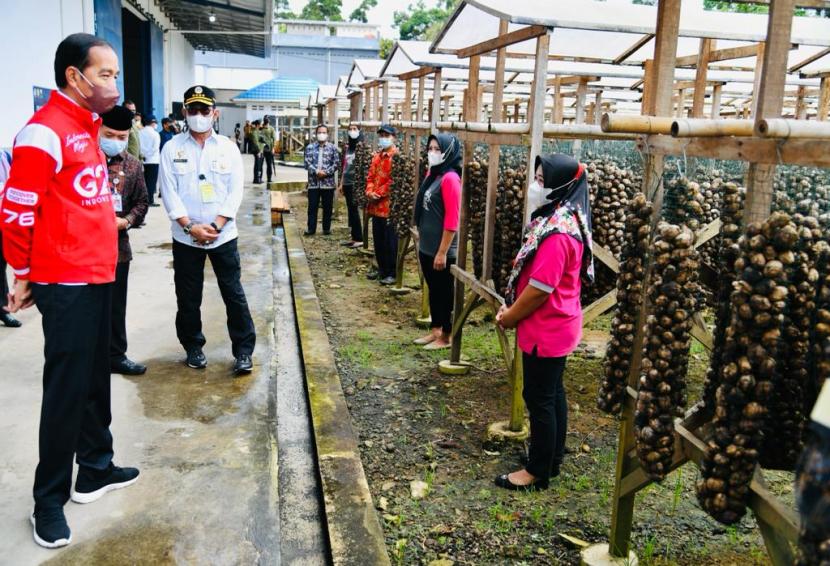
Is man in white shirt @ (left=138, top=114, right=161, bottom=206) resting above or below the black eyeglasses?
below

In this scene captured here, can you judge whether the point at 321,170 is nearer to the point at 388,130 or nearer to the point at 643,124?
the point at 388,130

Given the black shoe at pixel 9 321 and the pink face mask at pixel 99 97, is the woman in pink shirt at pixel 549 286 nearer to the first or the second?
the pink face mask at pixel 99 97

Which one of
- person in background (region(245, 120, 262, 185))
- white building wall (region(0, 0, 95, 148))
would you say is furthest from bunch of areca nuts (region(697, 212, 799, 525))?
person in background (region(245, 120, 262, 185))

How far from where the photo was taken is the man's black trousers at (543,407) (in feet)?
12.4

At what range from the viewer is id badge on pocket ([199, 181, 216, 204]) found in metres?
5.20

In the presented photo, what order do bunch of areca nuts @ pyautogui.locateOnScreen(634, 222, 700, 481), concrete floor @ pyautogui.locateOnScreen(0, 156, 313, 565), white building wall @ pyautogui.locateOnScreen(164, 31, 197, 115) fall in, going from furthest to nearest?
white building wall @ pyautogui.locateOnScreen(164, 31, 197, 115) < concrete floor @ pyautogui.locateOnScreen(0, 156, 313, 565) < bunch of areca nuts @ pyautogui.locateOnScreen(634, 222, 700, 481)

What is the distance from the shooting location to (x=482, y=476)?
420cm

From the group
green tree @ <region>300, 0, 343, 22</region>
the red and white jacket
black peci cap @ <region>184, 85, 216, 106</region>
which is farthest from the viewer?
green tree @ <region>300, 0, 343, 22</region>

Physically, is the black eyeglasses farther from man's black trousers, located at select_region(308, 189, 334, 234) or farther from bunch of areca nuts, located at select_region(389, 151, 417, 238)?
man's black trousers, located at select_region(308, 189, 334, 234)

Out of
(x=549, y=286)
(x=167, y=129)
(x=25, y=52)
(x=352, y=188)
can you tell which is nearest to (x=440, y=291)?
(x=549, y=286)

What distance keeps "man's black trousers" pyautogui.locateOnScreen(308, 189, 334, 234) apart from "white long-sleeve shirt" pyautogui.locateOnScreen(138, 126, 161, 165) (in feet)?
14.0

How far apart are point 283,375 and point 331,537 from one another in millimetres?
2416

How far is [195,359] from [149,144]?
10269mm

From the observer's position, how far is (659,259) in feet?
8.59
